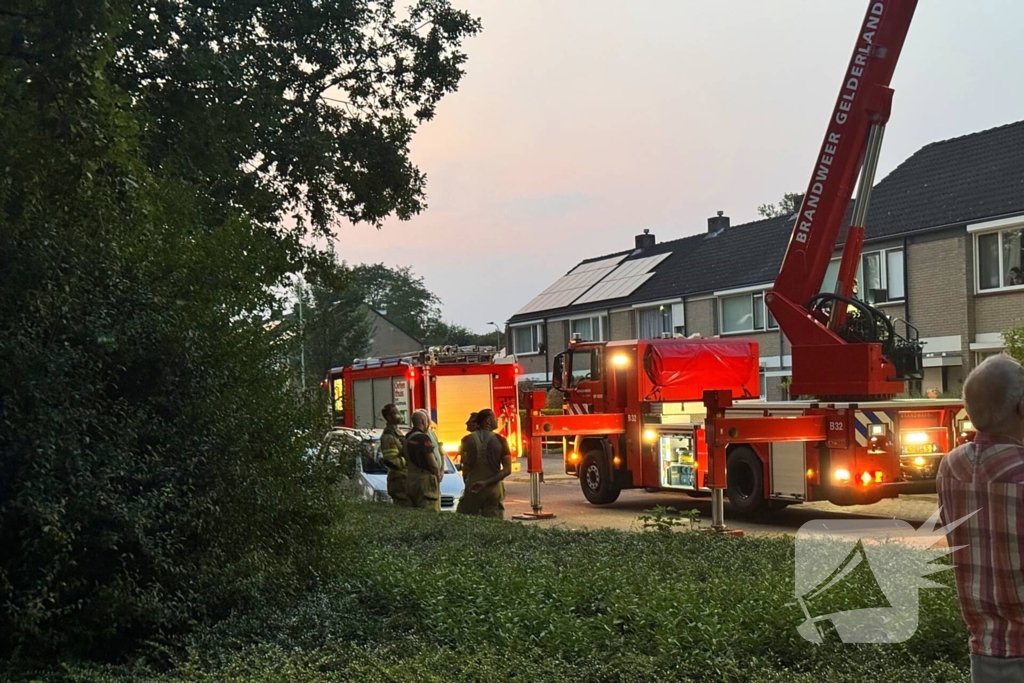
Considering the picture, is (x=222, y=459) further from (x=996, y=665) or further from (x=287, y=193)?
(x=287, y=193)

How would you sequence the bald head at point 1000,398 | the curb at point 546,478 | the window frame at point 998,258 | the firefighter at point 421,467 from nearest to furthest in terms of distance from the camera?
the bald head at point 1000,398
the firefighter at point 421,467
the curb at point 546,478
the window frame at point 998,258

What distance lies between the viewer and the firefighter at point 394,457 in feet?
44.5

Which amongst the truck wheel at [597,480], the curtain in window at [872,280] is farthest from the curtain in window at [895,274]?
the truck wheel at [597,480]

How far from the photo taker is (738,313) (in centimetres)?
4144

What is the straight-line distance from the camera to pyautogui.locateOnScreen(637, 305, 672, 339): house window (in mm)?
45312

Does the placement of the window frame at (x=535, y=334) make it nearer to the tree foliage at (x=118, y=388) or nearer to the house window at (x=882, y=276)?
the house window at (x=882, y=276)

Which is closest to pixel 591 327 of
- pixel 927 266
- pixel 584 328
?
pixel 584 328

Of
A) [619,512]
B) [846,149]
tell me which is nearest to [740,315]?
[619,512]

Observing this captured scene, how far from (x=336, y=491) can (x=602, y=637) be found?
2.87 m

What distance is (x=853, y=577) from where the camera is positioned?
6.25m

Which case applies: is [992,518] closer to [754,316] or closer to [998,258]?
[998,258]

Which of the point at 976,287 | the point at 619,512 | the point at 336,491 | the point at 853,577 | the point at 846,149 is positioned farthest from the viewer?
the point at 976,287

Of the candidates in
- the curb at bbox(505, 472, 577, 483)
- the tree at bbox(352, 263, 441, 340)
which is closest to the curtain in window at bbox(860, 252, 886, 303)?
the curb at bbox(505, 472, 577, 483)

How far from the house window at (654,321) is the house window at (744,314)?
3394 mm
